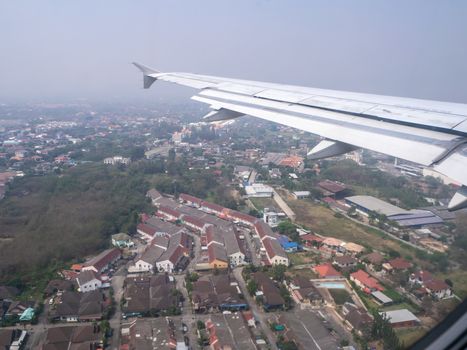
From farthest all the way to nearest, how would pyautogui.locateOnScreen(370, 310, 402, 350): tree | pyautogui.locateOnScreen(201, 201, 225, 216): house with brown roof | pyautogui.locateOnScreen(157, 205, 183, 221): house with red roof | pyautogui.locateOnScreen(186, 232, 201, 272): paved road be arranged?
1. pyautogui.locateOnScreen(201, 201, 225, 216): house with brown roof
2. pyautogui.locateOnScreen(157, 205, 183, 221): house with red roof
3. pyautogui.locateOnScreen(186, 232, 201, 272): paved road
4. pyautogui.locateOnScreen(370, 310, 402, 350): tree

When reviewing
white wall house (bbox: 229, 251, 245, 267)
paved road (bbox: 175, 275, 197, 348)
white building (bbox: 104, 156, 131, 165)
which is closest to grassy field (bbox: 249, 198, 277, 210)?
white wall house (bbox: 229, 251, 245, 267)

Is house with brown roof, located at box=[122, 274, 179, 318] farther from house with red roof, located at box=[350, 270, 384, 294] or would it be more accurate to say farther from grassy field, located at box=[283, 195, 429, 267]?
grassy field, located at box=[283, 195, 429, 267]

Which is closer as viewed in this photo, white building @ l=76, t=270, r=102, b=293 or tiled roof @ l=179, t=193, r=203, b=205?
white building @ l=76, t=270, r=102, b=293

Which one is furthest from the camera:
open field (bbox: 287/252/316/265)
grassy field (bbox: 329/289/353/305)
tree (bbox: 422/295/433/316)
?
open field (bbox: 287/252/316/265)

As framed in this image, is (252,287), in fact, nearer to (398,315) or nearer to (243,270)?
(243,270)

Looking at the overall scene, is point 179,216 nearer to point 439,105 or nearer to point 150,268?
point 150,268

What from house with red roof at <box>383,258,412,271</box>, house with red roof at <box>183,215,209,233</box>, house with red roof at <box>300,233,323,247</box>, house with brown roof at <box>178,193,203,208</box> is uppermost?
house with red roof at <box>383,258,412,271</box>
